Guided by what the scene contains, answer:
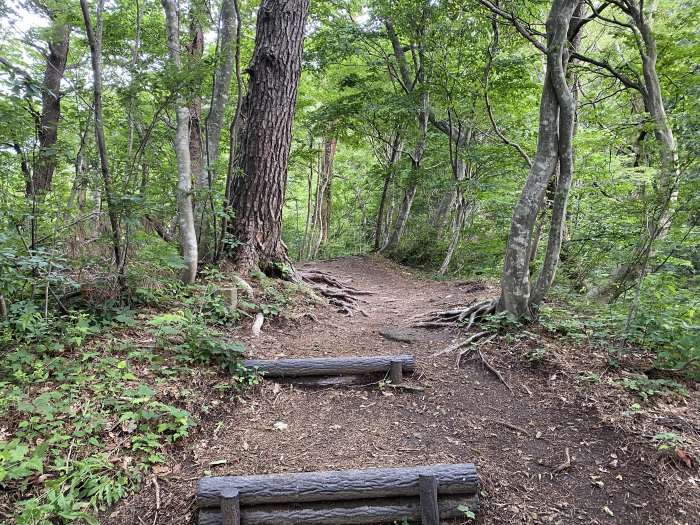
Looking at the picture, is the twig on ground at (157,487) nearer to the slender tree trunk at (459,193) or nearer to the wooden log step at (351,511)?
the wooden log step at (351,511)

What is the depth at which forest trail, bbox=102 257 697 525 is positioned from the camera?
8.62 feet

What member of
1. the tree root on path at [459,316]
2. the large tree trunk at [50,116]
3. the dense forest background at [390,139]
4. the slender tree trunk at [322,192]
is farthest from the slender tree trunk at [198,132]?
the slender tree trunk at [322,192]

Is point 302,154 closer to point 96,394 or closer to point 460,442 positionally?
point 96,394

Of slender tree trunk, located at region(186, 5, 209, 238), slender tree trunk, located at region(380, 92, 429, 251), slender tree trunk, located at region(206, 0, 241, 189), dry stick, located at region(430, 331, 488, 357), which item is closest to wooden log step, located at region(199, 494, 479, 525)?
dry stick, located at region(430, 331, 488, 357)

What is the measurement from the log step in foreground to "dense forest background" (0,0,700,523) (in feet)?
4.38

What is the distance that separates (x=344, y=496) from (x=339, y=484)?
9 centimetres

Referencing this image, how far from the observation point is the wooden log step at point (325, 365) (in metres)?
4.03

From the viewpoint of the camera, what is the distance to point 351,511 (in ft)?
8.69

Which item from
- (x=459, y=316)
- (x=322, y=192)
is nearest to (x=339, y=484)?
(x=459, y=316)

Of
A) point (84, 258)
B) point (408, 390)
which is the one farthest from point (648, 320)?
point (84, 258)

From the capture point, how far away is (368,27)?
11.3 metres

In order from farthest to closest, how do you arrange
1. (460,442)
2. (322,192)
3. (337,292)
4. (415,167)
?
(322,192)
(415,167)
(337,292)
(460,442)

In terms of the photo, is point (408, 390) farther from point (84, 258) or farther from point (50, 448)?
point (84, 258)

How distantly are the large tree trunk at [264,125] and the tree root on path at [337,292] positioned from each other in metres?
1.26
